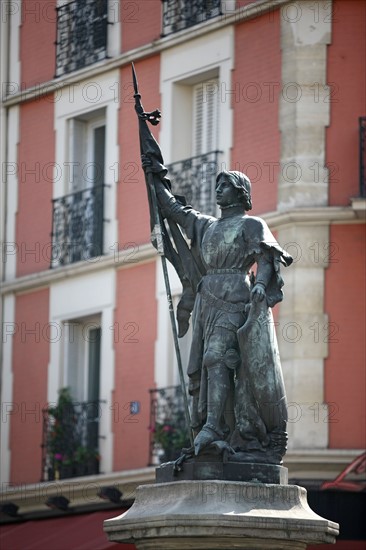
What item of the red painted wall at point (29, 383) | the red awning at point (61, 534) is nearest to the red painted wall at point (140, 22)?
the red painted wall at point (29, 383)

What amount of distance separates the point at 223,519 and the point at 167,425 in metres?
14.3

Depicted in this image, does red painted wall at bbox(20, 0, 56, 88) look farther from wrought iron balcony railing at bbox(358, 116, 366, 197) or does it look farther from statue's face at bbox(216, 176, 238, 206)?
statue's face at bbox(216, 176, 238, 206)

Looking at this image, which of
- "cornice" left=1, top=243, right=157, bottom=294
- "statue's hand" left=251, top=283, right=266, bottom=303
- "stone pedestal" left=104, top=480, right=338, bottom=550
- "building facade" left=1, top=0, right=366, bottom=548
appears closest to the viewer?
"stone pedestal" left=104, top=480, right=338, bottom=550


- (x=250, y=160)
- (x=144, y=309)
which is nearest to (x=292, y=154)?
(x=250, y=160)

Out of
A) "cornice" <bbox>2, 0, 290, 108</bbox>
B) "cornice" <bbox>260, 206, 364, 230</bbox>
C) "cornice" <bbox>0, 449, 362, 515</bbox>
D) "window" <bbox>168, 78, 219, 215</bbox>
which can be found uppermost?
"cornice" <bbox>2, 0, 290, 108</bbox>

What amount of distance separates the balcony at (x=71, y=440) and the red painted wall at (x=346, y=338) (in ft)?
16.0

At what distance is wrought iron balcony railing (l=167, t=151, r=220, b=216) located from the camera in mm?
31703

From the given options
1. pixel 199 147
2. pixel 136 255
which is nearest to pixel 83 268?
pixel 136 255

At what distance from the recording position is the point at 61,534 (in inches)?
1275

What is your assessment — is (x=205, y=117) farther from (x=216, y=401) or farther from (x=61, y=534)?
(x=216, y=401)

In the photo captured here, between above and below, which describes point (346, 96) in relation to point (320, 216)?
above

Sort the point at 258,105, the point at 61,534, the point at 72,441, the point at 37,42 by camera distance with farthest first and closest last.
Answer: the point at 37,42 < the point at 72,441 < the point at 61,534 < the point at 258,105

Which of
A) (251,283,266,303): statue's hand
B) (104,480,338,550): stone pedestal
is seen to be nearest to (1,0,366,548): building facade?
(251,283,266,303): statue's hand

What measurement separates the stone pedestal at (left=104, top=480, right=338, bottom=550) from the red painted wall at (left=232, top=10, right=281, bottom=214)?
12738 mm
